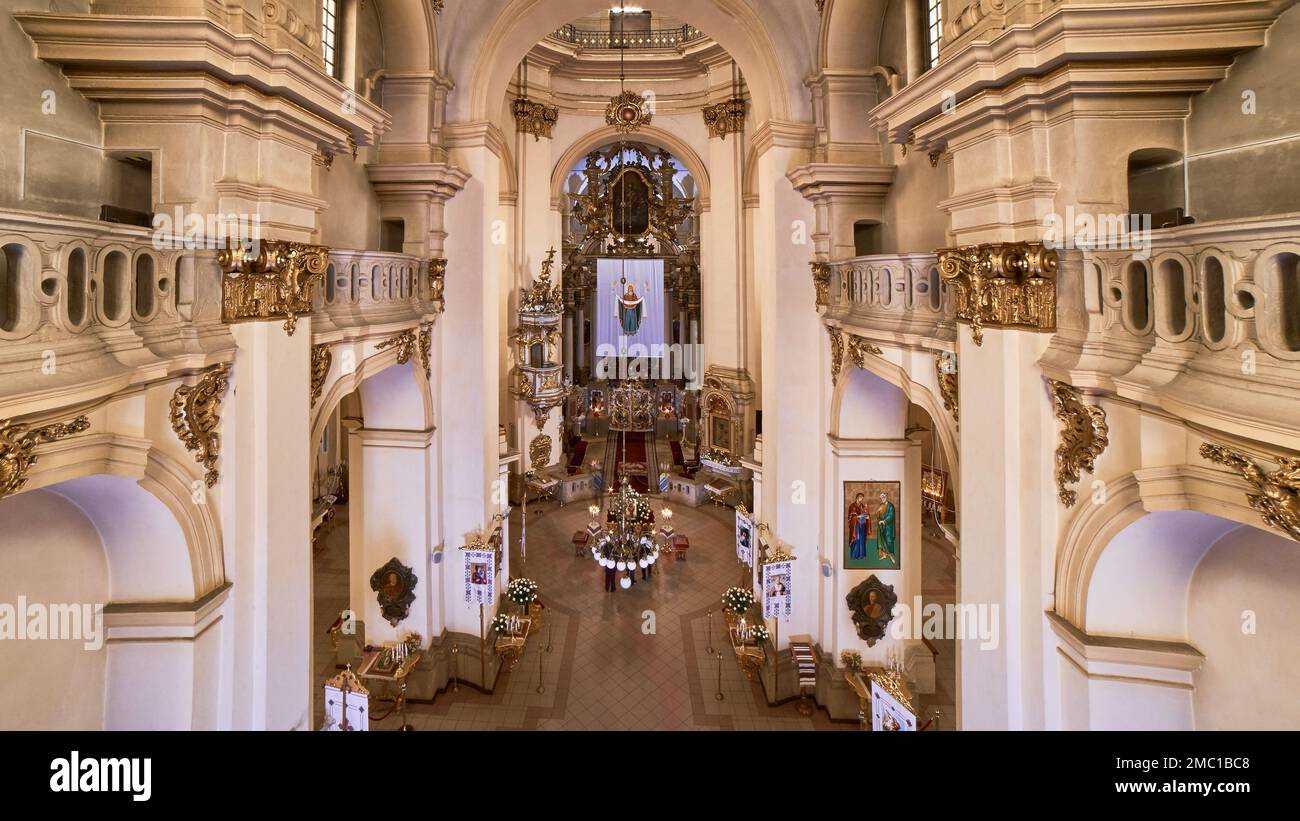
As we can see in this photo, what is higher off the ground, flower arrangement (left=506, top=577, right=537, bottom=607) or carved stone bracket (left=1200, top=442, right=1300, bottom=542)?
carved stone bracket (left=1200, top=442, right=1300, bottom=542)

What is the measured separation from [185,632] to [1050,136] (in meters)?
7.47

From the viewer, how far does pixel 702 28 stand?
426 inches

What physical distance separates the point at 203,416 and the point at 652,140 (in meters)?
18.2

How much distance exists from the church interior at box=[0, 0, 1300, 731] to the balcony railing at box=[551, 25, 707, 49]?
366 inches

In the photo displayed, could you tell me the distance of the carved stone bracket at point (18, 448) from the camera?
329 centimetres

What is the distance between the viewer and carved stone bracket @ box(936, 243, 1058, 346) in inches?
183

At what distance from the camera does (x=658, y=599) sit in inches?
521

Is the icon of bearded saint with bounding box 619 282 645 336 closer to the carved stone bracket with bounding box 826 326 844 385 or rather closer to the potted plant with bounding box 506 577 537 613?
the potted plant with bounding box 506 577 537 613

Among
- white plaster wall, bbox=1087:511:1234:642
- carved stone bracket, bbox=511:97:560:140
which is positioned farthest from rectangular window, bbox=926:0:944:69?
carved stone bracket, bbox=511:97:560:140

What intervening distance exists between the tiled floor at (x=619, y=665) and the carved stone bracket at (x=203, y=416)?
5811mm

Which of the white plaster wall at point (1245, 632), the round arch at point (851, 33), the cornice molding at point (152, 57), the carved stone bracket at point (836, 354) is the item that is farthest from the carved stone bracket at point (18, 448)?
the round arch at point (851, 33)

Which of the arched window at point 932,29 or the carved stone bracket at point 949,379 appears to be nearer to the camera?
the carved stone bracket at point 949,379

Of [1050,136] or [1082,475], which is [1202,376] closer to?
[1082,475]

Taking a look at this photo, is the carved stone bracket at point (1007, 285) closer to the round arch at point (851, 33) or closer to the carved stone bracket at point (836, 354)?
the carved stone bracket at point (836, 354)
